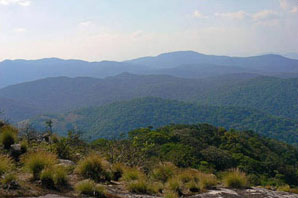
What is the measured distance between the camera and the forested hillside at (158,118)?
388 feet

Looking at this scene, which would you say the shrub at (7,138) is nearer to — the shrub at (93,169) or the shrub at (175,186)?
the shrub at (93,169)

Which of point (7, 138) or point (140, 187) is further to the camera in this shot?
point (7, 138)

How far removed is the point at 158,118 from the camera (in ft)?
487

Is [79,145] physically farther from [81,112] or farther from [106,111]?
[81,112]

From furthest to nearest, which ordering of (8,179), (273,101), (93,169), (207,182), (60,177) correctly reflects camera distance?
1. (273,101)
2. (207,182)
3. (93,169)
4. (60,177)
5. (8,179)

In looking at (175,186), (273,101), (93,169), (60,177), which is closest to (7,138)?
(93,169)

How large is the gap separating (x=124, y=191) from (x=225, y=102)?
646 ft

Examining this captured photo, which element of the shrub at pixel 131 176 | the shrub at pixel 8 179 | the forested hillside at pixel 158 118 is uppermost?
the shrub at pixel 8 179

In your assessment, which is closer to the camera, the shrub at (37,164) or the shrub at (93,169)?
the shrub at (37,164)

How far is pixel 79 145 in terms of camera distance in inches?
408

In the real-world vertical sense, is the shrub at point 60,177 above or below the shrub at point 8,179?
below

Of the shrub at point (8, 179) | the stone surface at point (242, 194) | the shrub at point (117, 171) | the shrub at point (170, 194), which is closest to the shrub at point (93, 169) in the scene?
the shrub at point (117, 171)

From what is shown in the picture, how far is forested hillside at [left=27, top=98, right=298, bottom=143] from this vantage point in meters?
118

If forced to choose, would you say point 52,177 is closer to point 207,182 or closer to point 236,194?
point 207,182
